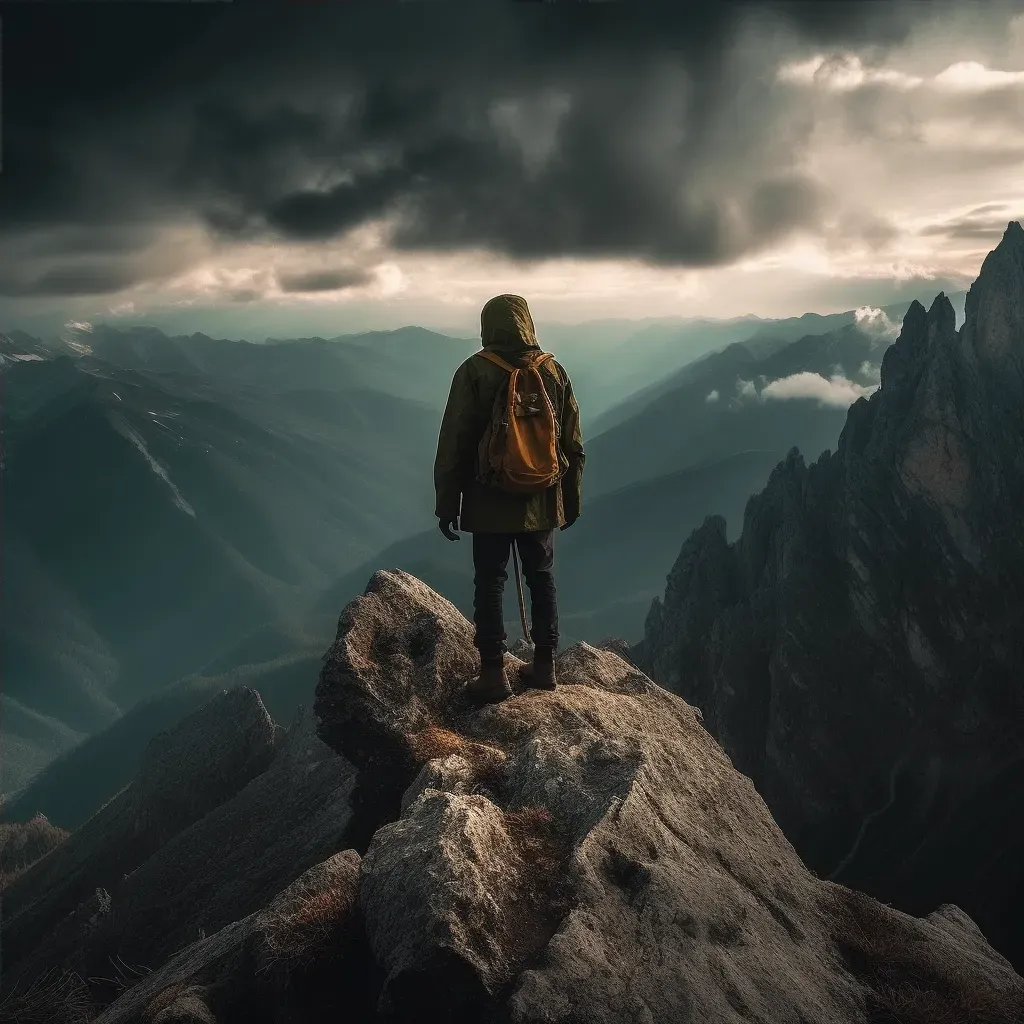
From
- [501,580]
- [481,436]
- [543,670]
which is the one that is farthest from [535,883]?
[481,436]

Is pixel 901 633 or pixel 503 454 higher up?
pixel 503 454

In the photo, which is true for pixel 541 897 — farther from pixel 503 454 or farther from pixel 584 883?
pixel 503 454

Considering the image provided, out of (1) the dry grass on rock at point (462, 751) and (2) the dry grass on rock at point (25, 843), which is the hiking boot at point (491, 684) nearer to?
(1) the dry grass on rock at point (462, 751)

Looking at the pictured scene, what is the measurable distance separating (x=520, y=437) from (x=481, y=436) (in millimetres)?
697

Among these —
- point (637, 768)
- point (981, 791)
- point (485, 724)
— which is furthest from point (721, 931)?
point (981, 791)

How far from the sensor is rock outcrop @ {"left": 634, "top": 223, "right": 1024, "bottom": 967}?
144412mm

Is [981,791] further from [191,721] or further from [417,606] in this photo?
[417,606]

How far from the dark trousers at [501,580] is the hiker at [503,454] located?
0.02m

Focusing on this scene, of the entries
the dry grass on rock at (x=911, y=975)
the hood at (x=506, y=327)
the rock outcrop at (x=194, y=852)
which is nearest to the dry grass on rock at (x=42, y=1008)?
the rock outcrop at (x=194, y=852)

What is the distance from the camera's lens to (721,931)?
8.02m

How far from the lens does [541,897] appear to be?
798 cm

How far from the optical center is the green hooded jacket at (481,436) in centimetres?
1144

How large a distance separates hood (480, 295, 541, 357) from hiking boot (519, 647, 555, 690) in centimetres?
552

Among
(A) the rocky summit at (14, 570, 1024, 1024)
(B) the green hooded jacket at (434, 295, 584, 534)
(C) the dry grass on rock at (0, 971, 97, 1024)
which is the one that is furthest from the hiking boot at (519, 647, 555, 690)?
(C) the dry grass on rock at (0, 971, 97, 1024)
